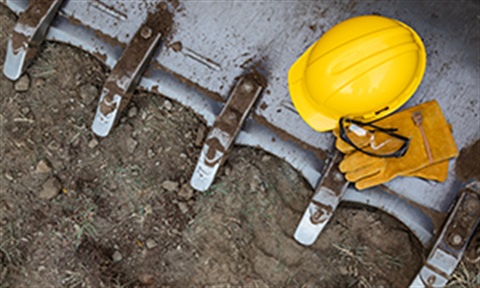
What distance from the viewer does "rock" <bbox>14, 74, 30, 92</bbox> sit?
147 inches

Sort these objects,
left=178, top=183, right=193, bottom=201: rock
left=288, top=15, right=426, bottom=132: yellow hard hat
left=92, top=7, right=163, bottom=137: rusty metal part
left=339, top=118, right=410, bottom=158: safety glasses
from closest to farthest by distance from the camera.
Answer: left=288, top=15, right=426, bottom=132: yellow hard hat < left=339, top=118, right=410, bottom=158: safety glasses < left=92, top=7, right=163, bottom=137: rusty metal part < left=178, top=183, right=193, bottom=201: rock

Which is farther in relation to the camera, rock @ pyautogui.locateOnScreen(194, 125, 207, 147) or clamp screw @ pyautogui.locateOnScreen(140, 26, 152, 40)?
rock @ pyautogui.locateOnScreen(194, 125, 207, 147)

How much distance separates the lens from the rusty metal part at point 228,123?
3.38 metres

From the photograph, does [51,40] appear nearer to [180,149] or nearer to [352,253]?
[180,149]

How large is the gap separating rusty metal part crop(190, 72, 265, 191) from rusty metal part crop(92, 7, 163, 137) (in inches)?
21.1

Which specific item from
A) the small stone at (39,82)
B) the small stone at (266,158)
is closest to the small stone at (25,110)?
the small stone at (39,82)

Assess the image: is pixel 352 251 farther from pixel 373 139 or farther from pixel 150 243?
pixel 150 243

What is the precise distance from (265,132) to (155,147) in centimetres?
71

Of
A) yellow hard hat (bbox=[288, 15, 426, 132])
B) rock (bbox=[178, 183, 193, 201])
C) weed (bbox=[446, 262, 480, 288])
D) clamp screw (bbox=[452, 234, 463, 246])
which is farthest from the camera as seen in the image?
rock (bbox=[178, 183, 193, 201])

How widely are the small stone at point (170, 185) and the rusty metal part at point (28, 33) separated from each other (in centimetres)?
111

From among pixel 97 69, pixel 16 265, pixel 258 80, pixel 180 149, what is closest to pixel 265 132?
pixel 258 80

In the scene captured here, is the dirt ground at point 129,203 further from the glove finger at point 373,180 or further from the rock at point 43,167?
the glove finger at point 373,180

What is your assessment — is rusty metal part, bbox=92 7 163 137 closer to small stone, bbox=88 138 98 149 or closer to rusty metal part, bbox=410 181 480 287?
small stone, bbox=88 138 98 149

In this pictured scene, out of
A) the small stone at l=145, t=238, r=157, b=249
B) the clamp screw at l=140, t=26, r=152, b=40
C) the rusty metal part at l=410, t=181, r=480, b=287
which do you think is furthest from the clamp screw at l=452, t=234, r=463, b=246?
the clamp screw at l=140, t=26, r=152, b=40
